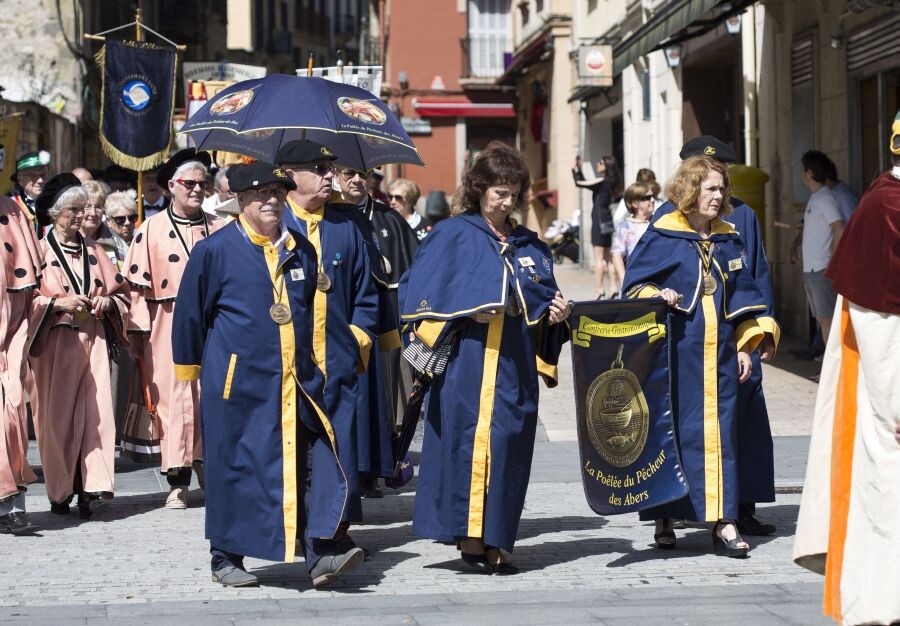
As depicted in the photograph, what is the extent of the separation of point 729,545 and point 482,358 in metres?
1.42

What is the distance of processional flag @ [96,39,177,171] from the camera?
13883mm

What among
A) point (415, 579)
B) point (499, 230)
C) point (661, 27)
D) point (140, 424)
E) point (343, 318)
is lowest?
point (415, 579)

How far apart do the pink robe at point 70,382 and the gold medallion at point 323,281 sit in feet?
6.86

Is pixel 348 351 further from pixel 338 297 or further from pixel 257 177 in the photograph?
pixel 257 177

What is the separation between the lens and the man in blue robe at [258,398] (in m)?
6.87

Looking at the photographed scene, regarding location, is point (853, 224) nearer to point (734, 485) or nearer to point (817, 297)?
point (734, 485)

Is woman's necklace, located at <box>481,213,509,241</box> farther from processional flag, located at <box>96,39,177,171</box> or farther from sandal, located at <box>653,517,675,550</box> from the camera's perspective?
processional flag, located at <box>96,39,177,171</box>

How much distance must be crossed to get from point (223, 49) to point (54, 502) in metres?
39.7

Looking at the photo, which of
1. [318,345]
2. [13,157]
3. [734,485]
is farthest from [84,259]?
[734,485]

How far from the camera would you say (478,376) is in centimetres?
725

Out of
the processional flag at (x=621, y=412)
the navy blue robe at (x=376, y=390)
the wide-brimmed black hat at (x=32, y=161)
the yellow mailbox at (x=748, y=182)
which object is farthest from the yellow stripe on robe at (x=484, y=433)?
the yellow mailbox at (x=748, y=182)

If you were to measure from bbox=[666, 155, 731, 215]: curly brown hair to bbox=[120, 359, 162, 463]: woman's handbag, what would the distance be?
11.2ft

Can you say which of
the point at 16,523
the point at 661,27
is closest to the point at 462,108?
the point at 661,27

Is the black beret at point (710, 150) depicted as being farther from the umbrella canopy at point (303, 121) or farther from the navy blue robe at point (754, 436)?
the umbrella canopy at point (303, 121)
